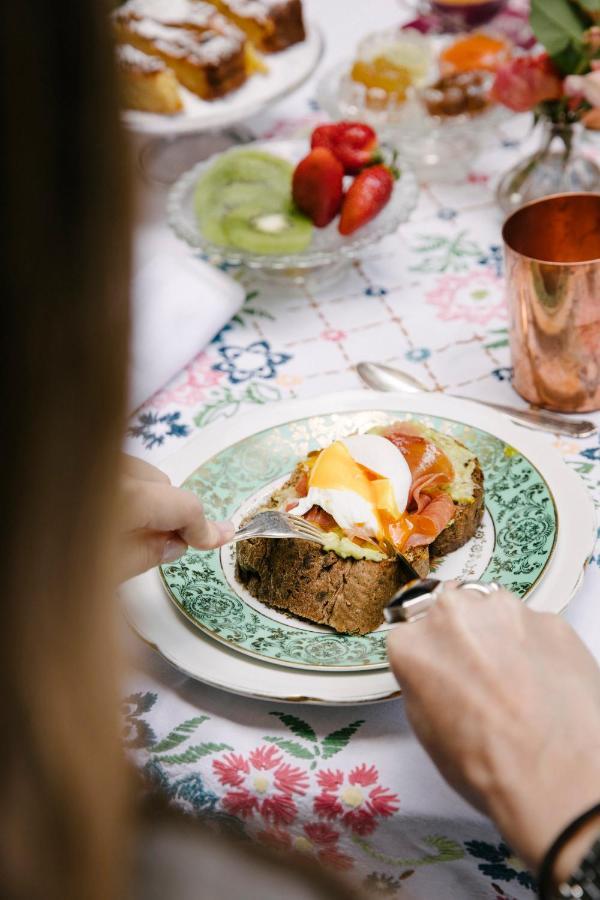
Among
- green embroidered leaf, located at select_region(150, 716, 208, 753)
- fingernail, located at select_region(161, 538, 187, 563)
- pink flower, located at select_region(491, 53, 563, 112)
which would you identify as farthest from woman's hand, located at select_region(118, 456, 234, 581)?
pink flower, located at select_region(491, 53, 563, 112)

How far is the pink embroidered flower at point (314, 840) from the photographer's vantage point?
76cm

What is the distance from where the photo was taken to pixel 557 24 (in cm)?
133

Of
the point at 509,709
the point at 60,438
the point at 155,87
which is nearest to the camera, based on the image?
the point at 60,438

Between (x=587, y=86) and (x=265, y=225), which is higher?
(x=587, y=86)

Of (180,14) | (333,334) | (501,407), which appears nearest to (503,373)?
(501,407)

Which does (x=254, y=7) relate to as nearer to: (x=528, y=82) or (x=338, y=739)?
(x=528, y=82)

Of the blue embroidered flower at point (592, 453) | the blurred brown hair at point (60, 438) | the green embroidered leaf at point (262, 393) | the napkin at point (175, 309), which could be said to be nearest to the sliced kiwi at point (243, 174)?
the napkin at point (175, 309)

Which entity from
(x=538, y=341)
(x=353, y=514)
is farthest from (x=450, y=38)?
(x=353, y=514)

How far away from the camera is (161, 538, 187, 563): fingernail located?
0.88 meters

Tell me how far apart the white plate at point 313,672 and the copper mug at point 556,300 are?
108 millimetres

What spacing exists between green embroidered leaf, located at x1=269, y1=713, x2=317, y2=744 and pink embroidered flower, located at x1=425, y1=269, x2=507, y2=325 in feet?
2.21

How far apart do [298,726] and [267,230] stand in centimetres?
77

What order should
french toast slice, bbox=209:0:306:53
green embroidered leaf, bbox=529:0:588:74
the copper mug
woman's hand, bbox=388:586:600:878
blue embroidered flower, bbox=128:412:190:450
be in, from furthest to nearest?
french toast slice, bbox=209:0:306:53 → green embroidered leaf, bbox=529:0:588:74 → blue embroidered flower, bbox=128:412:190:450 → the copper mug → woman's hand, bbox=388:586:600:878

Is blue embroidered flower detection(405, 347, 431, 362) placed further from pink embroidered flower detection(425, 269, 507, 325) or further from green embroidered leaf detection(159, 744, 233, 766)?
green embroidered leaf detection(159, 744, 233, 766)
